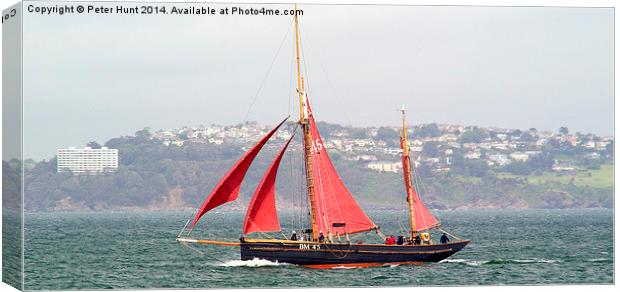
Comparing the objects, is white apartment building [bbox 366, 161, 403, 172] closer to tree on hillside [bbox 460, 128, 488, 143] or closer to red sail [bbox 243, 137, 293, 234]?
tree on hillside [bbox 460, 128, 488, 143]

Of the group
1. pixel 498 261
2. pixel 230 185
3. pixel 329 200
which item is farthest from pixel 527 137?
pixel 230 185

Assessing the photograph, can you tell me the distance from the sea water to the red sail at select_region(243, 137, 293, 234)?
Result: 1.47 metres

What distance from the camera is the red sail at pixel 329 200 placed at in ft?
204

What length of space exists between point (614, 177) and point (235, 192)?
Result: 1525 centimetres

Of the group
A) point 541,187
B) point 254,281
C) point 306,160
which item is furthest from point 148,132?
point 254,281

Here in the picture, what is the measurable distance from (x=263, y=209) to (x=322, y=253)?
3030 millimetres

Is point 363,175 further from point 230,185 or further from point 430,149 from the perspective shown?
point 230,185

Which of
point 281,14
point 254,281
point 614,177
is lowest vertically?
point 254,281

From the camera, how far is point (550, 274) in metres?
56.6

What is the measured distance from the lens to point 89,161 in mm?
105188

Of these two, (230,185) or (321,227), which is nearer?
(230,185)

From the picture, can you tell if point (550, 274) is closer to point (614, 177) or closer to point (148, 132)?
point (614, 177)

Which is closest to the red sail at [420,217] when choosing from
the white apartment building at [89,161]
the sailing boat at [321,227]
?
the sailing boat at [321,227]

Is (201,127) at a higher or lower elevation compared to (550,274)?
higher
